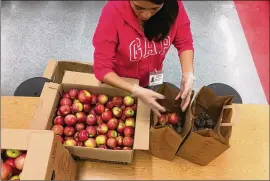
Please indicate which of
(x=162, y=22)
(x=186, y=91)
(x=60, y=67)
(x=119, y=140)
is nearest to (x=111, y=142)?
(x=119, y=140)

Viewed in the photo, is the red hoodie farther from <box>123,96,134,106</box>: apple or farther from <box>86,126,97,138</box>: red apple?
<box>86,126,97,138</box>: red apple

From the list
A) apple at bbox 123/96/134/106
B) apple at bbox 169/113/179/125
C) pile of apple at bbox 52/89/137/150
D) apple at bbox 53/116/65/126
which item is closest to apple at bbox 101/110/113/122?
pile of apple at bbox 52/89/137/150

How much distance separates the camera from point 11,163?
1.13 meters

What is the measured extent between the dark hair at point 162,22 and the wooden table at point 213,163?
1.99 ft

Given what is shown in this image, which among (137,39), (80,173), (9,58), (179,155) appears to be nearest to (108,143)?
(80,173)

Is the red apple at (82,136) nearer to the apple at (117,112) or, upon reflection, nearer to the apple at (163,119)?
the apple at (117,112)

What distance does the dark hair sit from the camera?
126cm

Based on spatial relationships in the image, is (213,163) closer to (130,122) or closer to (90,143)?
(130,122)

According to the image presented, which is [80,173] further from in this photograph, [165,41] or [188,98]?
[165,41]

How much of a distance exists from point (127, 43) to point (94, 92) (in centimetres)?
37

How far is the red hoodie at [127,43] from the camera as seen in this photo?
4.23 feet

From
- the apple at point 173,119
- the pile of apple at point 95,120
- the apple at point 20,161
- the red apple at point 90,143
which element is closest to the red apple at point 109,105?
the pile of apple at point 95,120

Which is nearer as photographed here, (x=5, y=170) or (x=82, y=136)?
(x=5, y=170)

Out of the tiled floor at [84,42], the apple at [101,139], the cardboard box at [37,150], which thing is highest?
the cardboard box at [37,150]
